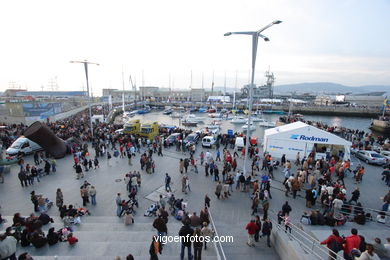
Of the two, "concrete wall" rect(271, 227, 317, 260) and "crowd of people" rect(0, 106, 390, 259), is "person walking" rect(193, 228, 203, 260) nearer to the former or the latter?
"crowd of people" rect(0, 106, 390, 259)

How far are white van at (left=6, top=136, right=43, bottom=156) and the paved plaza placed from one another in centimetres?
98

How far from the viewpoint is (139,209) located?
990 cm

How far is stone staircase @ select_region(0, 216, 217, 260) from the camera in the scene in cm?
640

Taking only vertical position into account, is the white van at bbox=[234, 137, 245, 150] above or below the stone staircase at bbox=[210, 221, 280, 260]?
above

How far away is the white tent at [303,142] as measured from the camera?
1638 cm

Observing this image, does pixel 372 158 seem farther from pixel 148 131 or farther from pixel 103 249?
pixel 148 131

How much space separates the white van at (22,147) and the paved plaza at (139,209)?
979mm

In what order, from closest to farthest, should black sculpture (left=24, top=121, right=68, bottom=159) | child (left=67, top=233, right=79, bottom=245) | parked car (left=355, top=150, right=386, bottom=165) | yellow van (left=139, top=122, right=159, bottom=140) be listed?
child (left=67, top=233, right=79, bottom=245), black sculpture (left=24, top=121, right=68, bottom=159), parked car (left=355, top=150, right=386, bottom=165), yellow van (left=139, top=122, right=159, bottom=140)

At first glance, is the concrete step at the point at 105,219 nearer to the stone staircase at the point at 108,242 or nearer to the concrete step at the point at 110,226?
the stone staircase at the point at 108,242

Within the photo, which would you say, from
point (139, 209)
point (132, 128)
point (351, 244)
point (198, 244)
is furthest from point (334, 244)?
point (132, 128)

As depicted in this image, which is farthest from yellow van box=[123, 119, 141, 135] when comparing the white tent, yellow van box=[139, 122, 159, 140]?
the white tent

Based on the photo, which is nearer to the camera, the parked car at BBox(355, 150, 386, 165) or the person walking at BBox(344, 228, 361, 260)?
the person walking at BBox(344, 228, 361, 260)

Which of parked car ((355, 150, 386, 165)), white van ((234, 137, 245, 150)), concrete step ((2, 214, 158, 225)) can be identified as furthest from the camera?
white van ((234, 137, 245, 150))

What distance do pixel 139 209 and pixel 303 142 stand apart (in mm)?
14320
